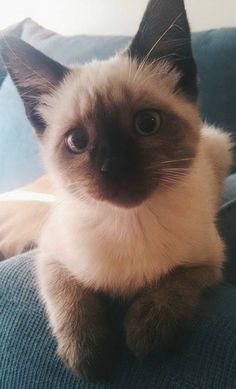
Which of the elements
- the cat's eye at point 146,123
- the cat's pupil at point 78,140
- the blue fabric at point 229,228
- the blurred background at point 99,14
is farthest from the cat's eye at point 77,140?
the blurred background at point 99,14

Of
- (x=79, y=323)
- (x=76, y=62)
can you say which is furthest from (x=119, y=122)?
(x=76, y=62)

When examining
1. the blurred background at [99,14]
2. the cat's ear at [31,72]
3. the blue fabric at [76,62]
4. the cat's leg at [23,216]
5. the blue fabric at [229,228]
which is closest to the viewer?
the cat's ear at [31,72]

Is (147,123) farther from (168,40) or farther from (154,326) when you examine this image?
(154,326)

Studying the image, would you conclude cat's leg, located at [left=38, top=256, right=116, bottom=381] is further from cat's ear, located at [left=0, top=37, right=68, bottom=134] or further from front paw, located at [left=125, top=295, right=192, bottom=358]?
cat's ear, located at [left=0, top=37, right=68, bottom=134]

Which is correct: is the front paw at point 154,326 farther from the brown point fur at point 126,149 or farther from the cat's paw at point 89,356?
the brown point fur at point 126,149

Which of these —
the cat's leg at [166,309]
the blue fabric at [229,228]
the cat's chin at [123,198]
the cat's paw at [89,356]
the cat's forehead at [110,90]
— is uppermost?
the cat's forehead at [110,90]

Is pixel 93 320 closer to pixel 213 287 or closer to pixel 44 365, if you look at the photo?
pixel 44 365
